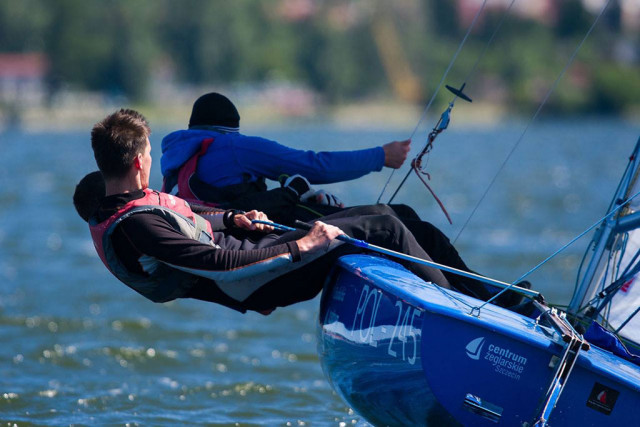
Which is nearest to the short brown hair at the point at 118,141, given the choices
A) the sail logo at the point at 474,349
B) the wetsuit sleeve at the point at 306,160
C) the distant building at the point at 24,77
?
the wetsuit sleeve at the point at 306,160

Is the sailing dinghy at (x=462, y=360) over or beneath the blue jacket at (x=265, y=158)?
beneath

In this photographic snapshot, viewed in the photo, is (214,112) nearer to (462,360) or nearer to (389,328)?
(389,328)

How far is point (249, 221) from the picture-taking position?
407 centimetres

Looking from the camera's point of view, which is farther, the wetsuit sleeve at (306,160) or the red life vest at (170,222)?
the wetsuit sleeve at (306,160)

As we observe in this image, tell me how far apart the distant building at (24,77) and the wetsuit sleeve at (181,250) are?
2392 inches

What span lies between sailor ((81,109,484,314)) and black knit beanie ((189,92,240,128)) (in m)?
0.46

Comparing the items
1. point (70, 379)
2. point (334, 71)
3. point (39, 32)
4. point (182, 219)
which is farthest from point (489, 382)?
point (334, 71)

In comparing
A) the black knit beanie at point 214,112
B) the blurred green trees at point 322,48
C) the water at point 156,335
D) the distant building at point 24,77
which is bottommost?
the water at point 156,335

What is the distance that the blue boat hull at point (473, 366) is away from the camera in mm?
3506

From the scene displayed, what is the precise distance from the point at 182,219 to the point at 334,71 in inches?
2902

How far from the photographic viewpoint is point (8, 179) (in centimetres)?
2680

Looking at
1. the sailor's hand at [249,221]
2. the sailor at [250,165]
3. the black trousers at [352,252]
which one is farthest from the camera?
the sailor at [250,165]

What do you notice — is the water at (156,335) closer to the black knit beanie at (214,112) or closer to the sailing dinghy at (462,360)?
the sailing dinghy at (462,360)

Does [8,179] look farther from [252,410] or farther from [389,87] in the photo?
[389,87]
